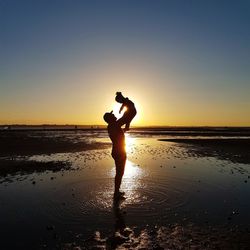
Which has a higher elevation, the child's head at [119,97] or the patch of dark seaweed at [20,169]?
the child's head at [119,97]

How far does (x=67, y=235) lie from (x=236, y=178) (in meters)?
10.8

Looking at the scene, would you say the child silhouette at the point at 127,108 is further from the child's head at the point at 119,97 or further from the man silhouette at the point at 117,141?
the man silhouette at the point at 117,141

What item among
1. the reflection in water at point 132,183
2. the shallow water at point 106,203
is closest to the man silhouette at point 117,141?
the reflection in water at point 132,183

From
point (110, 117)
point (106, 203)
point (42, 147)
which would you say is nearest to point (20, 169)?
point (110, 117)

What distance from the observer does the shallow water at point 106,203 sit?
8.34 m

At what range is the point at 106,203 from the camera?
10.9 m

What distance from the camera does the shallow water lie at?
8.34m

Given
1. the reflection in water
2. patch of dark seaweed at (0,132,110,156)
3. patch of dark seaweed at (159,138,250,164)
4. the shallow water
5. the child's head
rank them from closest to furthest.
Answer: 1. the shallow water
2. the child's head
3. the reflection in water
4. patch of dark seaweed at (159,138,250,164)
5. patch of dark seaweed at (0,132,110,156)

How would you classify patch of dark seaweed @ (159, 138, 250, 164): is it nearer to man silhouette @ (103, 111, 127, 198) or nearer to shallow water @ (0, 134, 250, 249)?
shallow water @ (0, 134, 250, 249)

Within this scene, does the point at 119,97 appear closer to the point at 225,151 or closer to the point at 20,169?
the point at 20,169

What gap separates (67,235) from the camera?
25.6ft

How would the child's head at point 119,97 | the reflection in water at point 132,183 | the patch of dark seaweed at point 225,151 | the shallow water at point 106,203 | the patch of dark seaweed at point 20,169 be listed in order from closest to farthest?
the shallow water at point 106,203 → the child's head at point 119,97 → the reflection in water at point 132,183 → the patch of dark seaweed at point 20,169 → the patch of dark seaweed at point 225,151

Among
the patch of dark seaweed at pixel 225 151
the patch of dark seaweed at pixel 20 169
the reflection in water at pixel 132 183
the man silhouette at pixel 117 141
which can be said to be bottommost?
the patch of dark seaweed at pixel 20 169

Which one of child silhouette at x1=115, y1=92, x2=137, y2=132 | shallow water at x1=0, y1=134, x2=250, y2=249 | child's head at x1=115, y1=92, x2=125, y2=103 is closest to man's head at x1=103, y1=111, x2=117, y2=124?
child silhouette at x1=115, y1=92, x2=137, y2=132
